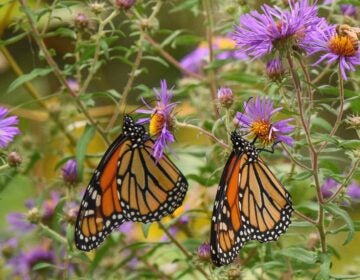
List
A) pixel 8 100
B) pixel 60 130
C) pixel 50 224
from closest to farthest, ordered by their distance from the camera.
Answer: pixel 50 224, pixel 60 130, pixel 8 100

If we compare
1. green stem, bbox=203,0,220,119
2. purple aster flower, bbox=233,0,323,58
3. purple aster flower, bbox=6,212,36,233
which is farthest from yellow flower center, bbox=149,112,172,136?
purple aster flower, bbox=6,212,36,233

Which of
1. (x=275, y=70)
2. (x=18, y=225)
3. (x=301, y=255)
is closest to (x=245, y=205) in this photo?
(x=301, y=255)

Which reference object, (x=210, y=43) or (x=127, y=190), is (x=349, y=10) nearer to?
(x=210, y=43)

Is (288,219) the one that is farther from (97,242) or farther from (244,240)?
(97,242)

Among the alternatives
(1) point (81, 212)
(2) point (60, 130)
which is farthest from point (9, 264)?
(1) point (81, 212)

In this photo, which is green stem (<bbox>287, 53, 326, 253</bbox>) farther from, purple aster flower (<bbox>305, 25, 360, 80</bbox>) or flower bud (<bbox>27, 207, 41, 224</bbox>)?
flower bud (<bbox>27, 207, 41, 224</bbox>)
